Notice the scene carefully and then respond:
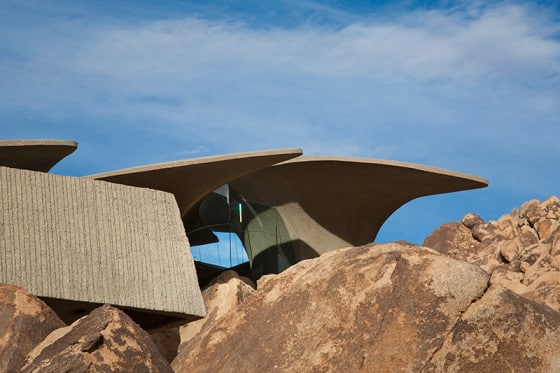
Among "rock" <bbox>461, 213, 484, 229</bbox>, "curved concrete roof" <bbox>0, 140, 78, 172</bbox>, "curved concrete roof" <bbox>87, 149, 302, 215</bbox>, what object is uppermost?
"curved concrete roof" <bbox>0, 140, 78, 172</bbox>

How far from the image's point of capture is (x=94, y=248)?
51.5 ft

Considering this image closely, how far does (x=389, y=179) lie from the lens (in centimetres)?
2673

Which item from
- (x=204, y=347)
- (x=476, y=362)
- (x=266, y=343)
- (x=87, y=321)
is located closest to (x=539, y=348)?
(x=476, y=362)

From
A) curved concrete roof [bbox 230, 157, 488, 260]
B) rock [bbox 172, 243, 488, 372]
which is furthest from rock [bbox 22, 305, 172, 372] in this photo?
curved concrete roof [bbox 230, 157, 488, 260]

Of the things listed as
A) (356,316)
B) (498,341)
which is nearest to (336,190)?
(356,316)

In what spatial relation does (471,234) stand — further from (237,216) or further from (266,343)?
(266,343)

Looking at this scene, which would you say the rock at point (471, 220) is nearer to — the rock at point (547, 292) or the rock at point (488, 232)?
the rock at point (488, 232)

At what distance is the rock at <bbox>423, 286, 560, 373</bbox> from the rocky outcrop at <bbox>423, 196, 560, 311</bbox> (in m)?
8.00

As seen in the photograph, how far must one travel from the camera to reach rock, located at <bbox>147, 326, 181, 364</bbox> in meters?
15.2

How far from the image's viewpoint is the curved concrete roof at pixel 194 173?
2114cm

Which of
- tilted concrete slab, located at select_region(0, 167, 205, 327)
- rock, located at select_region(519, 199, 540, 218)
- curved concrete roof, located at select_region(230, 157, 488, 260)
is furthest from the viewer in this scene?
curved concrete roof, located at select_region(230, 157, 488, 260)

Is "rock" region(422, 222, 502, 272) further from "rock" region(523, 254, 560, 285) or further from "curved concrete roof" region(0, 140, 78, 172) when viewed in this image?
"curved concrete roof" region(0, 140, 78, 172)

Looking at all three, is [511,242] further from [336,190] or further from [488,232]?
[336,190]

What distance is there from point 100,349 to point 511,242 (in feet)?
48.3
